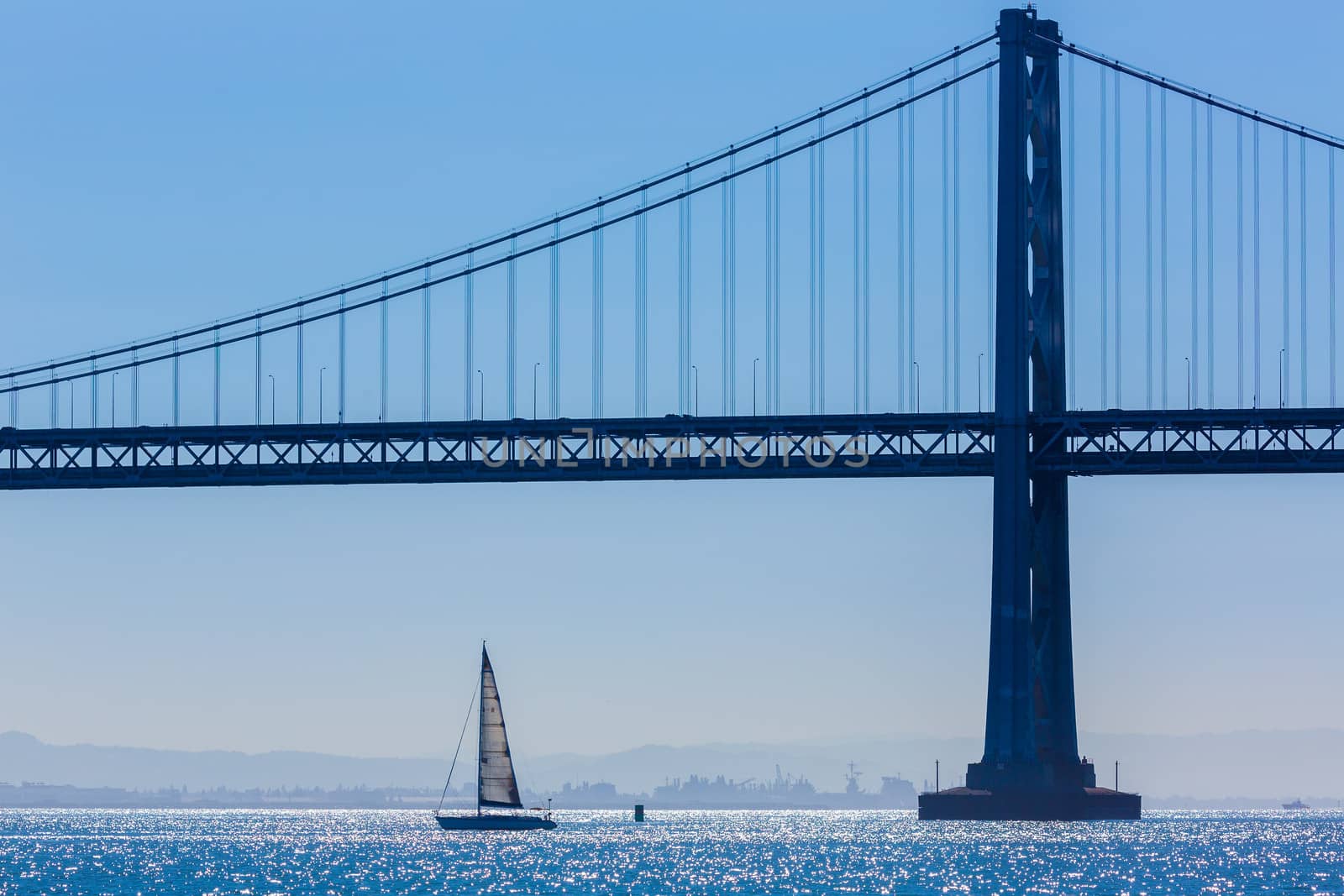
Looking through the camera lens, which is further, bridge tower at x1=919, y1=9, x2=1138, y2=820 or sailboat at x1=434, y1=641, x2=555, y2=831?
sailboat at x1=434, y1=641, x2=555, y2=831

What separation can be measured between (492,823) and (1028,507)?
45585 mm

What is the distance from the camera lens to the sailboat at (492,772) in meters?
121

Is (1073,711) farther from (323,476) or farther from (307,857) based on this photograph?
(307,857)

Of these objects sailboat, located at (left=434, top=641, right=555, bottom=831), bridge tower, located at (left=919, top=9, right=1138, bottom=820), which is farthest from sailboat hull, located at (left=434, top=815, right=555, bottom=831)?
bridge tower, located at (left=919, top=9, right=1138, bottom=820)

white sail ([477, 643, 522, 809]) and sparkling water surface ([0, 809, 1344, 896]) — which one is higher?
white sail ([477, 643, 522, 809])

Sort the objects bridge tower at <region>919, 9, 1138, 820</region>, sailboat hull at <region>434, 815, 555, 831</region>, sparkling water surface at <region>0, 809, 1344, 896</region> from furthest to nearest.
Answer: sailboat hull at <region>434, 815, 555, 831</region>
bridge tower at <region>919, 9, 1138, 820</region>
sparkling water surface at <region>0, 809, 1344, 896</region>

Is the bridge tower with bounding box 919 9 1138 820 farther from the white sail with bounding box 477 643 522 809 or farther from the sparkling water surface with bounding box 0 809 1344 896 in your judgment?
the white sail with bounding box 477 643 522 809

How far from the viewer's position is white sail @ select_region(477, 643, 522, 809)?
396 feet

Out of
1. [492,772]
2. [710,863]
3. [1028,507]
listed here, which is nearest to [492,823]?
[492,772]

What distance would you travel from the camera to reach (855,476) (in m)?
93.8

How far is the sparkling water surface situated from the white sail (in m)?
2.63

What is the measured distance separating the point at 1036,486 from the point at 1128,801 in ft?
46.8

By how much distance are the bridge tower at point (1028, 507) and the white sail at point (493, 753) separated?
1036 inches

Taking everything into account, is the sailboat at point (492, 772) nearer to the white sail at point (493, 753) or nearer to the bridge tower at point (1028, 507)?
the white sail at point (493, 753)
